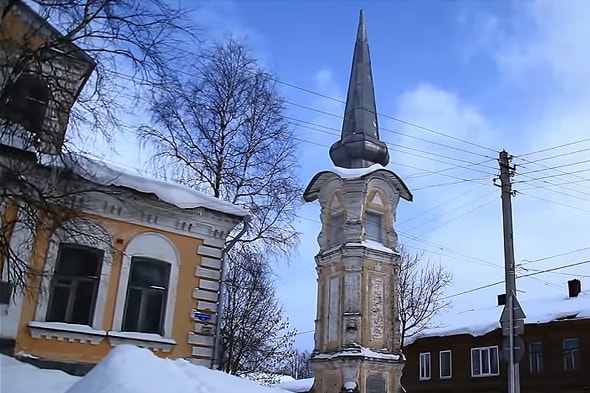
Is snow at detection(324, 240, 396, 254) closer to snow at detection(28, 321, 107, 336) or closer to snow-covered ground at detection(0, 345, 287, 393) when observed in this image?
snow at detection(28, 321, 107, 336)

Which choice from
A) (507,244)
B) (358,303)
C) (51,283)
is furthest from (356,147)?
(51,283)

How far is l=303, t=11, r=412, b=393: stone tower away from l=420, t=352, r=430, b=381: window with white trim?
50.3 ft

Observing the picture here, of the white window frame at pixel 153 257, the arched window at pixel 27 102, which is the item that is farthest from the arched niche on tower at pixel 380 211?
the arched window at pixel 27 102

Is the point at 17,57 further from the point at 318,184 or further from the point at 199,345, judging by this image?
the point at 318,184

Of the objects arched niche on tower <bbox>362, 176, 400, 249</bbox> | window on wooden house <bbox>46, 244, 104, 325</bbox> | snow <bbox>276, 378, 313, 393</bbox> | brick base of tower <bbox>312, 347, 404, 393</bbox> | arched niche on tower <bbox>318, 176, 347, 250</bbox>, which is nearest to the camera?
window on wooden house <bbox>46, 244, 104, 325</bbox>

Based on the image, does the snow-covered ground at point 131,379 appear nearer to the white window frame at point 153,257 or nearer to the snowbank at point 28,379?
the snowbank at point 28,379

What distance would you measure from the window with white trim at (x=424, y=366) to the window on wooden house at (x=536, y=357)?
636 cm

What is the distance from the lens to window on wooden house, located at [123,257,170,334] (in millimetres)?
13781

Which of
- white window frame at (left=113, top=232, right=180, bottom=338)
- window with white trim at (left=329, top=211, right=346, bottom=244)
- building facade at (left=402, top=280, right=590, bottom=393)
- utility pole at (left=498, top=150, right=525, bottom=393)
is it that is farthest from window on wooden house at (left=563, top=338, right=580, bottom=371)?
white window frame at (left=113, top=232, right=180, bottom=338)

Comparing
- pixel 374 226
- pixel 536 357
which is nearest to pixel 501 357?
pixel 536 357

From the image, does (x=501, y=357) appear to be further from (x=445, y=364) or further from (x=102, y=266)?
(x=102, y=266)

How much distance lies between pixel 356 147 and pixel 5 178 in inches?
714

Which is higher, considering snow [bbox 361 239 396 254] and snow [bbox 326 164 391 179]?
snow [bbox 326 164 391 179]

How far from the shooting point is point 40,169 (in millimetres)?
10859
